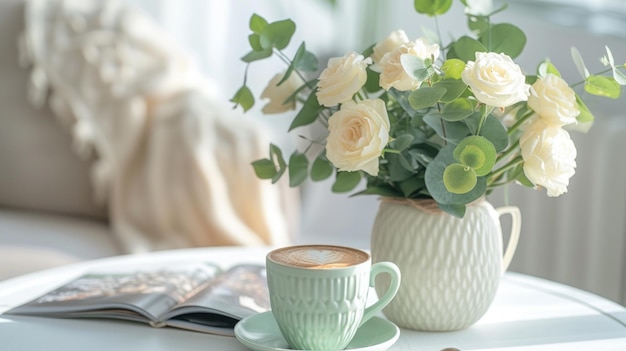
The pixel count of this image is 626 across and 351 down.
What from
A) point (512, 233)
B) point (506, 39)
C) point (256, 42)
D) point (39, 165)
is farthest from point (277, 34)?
point (39, 165)

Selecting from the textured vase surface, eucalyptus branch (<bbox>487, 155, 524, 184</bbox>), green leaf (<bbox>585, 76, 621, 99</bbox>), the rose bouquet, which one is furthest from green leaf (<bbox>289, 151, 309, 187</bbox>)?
green leaf (<bbox>585, 76, 621, 99</bbox>)

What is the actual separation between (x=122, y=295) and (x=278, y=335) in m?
0.21

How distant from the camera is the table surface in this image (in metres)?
0.87

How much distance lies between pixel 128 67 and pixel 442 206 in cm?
132

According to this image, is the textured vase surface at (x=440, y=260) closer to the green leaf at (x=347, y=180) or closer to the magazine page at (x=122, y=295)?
the green leaf at (x=347, y=180)

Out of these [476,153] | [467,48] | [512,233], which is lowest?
[512,233]

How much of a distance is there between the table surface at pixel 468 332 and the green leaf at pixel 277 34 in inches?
12.8

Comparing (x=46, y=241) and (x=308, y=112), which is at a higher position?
(x=308, y=112)

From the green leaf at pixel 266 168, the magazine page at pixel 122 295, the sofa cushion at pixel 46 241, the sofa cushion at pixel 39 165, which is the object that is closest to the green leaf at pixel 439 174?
the green leaf at pixel 266 168

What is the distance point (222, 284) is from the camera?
1010mm

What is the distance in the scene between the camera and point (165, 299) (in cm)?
96

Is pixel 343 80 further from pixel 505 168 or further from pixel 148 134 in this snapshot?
pixel 148 134

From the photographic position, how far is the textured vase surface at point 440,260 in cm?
88

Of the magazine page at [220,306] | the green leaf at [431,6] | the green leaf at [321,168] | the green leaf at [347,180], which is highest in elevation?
the green leaf at [431,6]
